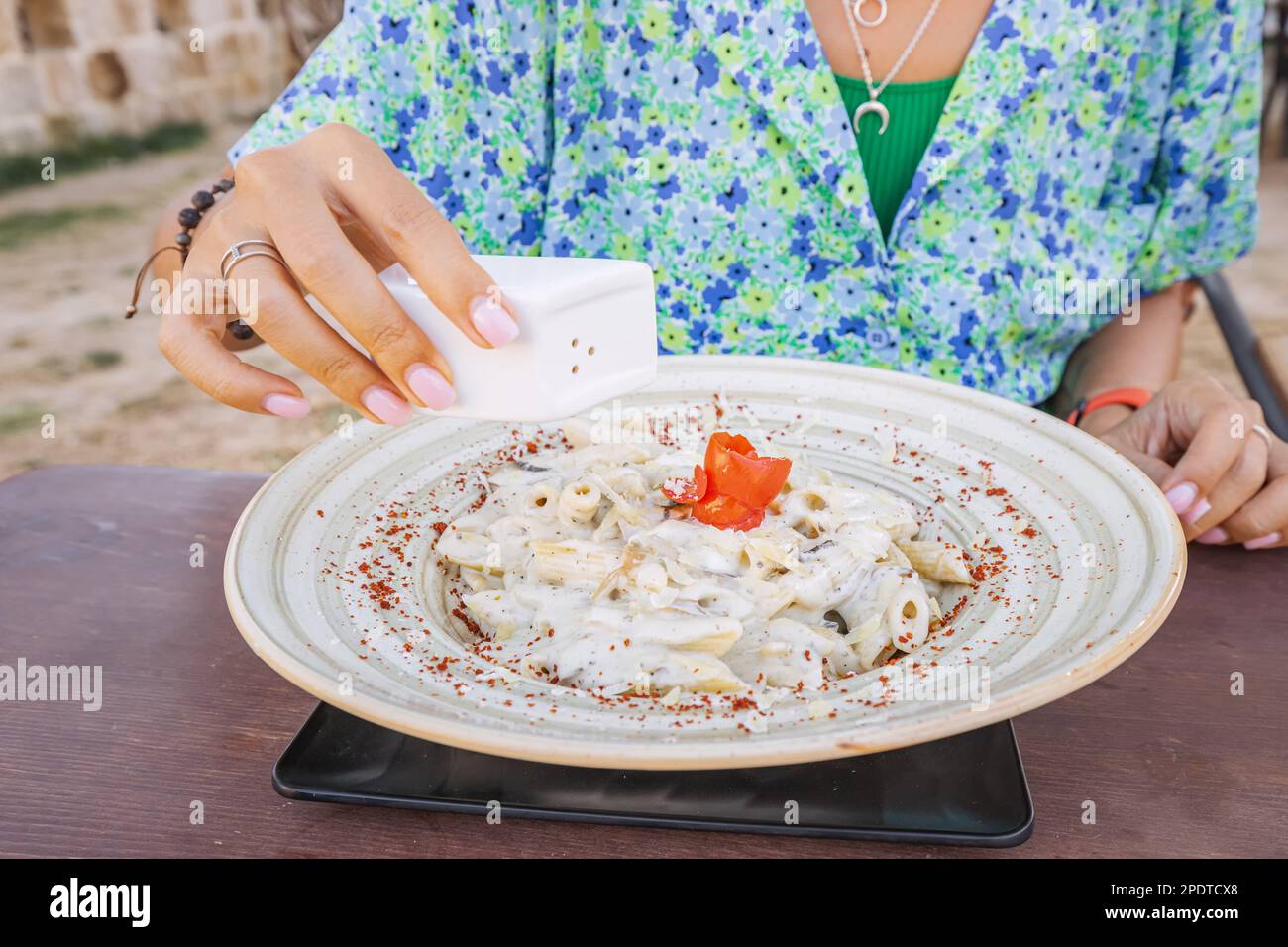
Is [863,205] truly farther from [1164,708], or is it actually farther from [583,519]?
[1164,708]

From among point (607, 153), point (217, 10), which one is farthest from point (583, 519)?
point (217, 10)

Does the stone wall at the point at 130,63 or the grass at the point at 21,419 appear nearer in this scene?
the grass at the point at 21,419

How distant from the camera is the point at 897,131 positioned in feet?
5.71

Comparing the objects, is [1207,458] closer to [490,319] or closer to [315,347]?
[490,319]

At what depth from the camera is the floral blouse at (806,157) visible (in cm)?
164

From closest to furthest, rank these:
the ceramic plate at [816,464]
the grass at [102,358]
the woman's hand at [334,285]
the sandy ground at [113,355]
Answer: the ceramic plate at [816,464], the woman's hand at [334,285], the sandy ground at [113,355], the grass at [102,358]

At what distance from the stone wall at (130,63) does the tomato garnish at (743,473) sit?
6.39 meters

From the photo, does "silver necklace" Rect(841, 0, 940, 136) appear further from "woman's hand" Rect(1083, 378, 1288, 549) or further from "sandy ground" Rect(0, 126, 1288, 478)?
"sandy ground" Rect(0, 126, 1288, 478)

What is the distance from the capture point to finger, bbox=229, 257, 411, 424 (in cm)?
95

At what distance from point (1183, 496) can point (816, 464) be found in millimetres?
411

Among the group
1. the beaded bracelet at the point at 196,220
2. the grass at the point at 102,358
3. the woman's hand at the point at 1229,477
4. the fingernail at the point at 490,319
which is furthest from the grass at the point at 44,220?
the woman's hand at the point at 1229,477

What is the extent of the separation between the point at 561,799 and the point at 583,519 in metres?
0.32

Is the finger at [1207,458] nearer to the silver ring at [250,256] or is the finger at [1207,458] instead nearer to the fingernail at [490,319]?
the fingernail at [490,319]

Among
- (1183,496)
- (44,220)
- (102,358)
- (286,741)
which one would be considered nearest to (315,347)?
(286,741)
